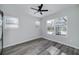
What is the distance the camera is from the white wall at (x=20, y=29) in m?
2.45

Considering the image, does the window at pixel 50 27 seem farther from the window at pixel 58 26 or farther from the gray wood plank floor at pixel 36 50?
the gray wood plank floor at pixel 36 50

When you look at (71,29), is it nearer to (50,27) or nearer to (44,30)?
(50,27)

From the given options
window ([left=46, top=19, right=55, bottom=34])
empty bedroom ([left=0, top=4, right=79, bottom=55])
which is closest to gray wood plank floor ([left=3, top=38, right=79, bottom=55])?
empty bedroom ([left=0, top=4, right=79, bottom=55])

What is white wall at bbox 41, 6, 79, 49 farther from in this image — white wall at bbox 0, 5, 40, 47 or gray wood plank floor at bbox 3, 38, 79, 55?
white wall at bbox 0, 5, 40, 47

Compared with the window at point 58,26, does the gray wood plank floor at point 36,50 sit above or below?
below

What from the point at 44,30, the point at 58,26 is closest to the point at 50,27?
the point at 44,30

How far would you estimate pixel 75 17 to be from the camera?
2.68 meters

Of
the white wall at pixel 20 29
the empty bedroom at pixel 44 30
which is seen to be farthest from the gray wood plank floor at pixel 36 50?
the white wall at pixel 20 29

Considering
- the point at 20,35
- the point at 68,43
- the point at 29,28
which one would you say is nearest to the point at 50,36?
the point at 68,43

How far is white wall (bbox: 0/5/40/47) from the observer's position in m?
2.45

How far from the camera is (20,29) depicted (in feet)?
10.5

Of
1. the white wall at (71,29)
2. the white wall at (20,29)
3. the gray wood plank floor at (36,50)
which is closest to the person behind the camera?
the gray wood plank floor at (36,50)

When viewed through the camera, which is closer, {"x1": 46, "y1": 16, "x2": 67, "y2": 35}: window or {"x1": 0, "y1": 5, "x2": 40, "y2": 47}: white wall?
{"x1": 0, "y1": 5, "x2": 40, "y2": 47}: white wall

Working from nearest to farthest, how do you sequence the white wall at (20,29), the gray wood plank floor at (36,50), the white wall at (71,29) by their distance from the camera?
the gray wood plank floor at (36,50)
the white wall at (20,29)
the white wall at (71,29)
